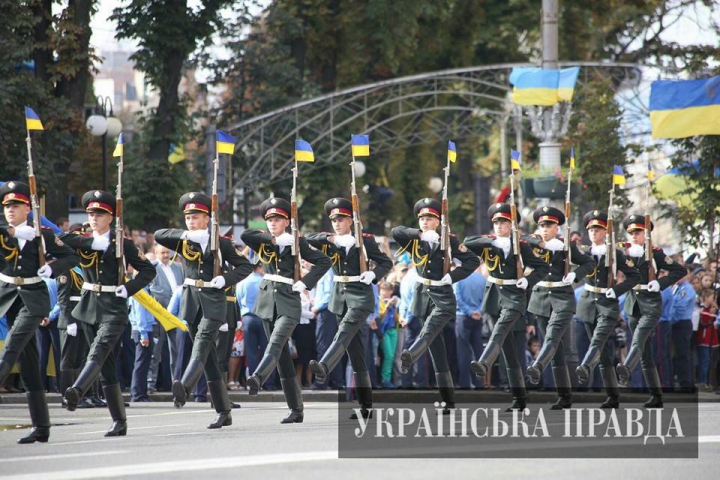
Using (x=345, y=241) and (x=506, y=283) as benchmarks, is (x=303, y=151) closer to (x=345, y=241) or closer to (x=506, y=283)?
(x=345, y=241)

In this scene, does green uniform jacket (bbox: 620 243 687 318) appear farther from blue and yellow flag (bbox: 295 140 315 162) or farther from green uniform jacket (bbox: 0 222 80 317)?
green uniform jacket (bbox: 0 222 80 317)

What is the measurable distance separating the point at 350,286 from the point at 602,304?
304 centimetres

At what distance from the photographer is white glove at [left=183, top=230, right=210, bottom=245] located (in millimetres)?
12859

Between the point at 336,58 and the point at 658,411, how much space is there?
19.8 m

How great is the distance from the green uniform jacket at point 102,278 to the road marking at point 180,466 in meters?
2.28

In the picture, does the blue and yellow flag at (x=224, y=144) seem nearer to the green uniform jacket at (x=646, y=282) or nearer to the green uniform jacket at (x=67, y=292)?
the green uniform jacket at (x=67, y=292)

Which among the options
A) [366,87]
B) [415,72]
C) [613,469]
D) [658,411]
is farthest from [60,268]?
[415,72]

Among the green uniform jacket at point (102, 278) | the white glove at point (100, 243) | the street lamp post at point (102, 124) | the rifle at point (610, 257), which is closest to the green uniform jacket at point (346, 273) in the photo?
the green uniform jacket at point (102, 278)

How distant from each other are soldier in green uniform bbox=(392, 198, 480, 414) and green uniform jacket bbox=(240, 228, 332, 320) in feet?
3.72

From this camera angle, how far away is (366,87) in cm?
3005

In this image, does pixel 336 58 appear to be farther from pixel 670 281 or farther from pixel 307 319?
pixel 670 281

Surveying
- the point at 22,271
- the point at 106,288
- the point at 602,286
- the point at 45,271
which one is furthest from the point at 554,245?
the point at 22,271

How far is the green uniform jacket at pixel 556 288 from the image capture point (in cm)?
1497

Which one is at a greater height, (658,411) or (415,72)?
(415,72)
